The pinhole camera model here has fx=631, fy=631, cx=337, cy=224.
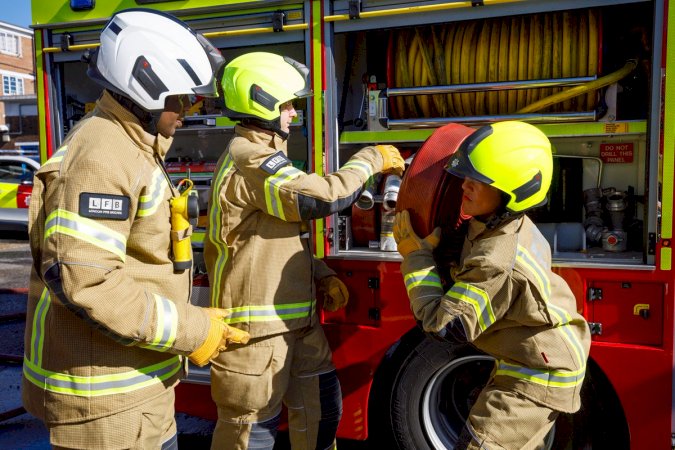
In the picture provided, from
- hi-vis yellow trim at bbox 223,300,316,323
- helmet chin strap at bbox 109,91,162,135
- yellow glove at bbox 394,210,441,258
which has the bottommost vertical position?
hi-vis yellow trim at bbox 223,300,316,323

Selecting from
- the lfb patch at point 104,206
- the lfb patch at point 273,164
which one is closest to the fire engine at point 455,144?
the lfb patch at point 273,164

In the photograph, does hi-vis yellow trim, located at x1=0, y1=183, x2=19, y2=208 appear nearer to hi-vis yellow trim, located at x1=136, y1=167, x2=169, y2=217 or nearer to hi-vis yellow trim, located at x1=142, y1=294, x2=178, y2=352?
hi-vis yellow trim, located at x1=136, y1=167, x2=169, y2=217

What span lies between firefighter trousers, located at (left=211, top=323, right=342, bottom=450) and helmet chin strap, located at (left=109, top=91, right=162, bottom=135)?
1027mm

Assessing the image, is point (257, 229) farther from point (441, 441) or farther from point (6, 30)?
point (6, 30)

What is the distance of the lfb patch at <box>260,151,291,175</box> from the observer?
99.0 inches

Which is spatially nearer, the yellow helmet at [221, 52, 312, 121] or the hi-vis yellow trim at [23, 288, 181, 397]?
the hi-vis yellow trim at [23, 288, 181, 397]

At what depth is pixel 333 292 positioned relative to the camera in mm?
2998

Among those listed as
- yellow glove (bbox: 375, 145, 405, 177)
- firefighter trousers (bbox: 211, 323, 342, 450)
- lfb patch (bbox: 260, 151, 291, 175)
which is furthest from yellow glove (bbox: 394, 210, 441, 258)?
firefighter trousers (bbox: 211, 323, 342, 450)

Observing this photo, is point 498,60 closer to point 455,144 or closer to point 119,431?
point 455,144

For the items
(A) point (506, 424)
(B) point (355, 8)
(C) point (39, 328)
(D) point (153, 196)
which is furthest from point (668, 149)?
(C) point (39, 328)

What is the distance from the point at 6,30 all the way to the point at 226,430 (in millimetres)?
41249

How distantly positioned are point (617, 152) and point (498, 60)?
2.64 feet

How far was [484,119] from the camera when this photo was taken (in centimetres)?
307

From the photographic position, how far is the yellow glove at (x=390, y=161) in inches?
113
